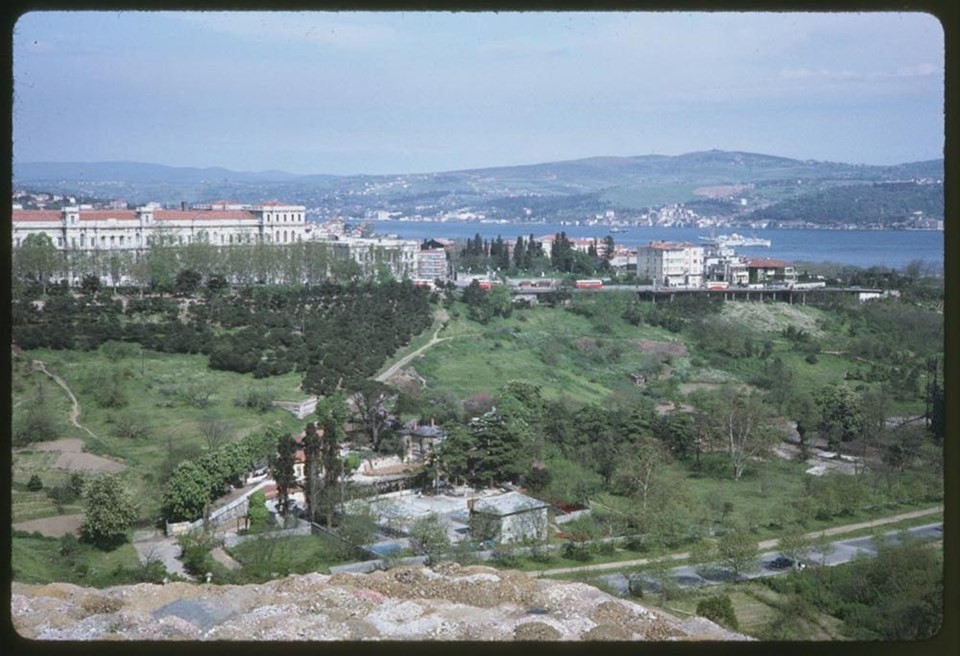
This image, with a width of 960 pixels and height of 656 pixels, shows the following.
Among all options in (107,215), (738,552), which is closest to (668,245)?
(738,552)

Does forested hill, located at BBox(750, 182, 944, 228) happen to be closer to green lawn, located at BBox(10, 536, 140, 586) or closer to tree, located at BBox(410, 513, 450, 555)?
tree, located at BBox(410, 513, 450, 555)

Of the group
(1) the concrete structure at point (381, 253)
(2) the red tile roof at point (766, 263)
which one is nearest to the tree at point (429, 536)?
(1) the concrete structure at point (381, 253)

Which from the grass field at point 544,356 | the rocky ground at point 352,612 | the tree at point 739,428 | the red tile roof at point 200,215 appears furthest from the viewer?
the red tile roof at point 200,215

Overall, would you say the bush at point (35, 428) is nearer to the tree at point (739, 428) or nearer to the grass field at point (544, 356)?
the grass field at point (544, 356)

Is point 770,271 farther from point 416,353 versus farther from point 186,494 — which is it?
point 186,494

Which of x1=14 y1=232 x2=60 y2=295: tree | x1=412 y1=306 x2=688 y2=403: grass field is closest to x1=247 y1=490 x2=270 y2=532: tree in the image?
x1=412 y1=306 x2=688 y2=403: grass field

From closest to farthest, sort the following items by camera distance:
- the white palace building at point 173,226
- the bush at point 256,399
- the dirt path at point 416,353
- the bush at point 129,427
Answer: the bush at point 129,427
the bush at point 256,399
the dirt path at point 416,353
the white palace building at point 173,226

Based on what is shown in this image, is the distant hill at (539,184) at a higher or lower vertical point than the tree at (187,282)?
higher
